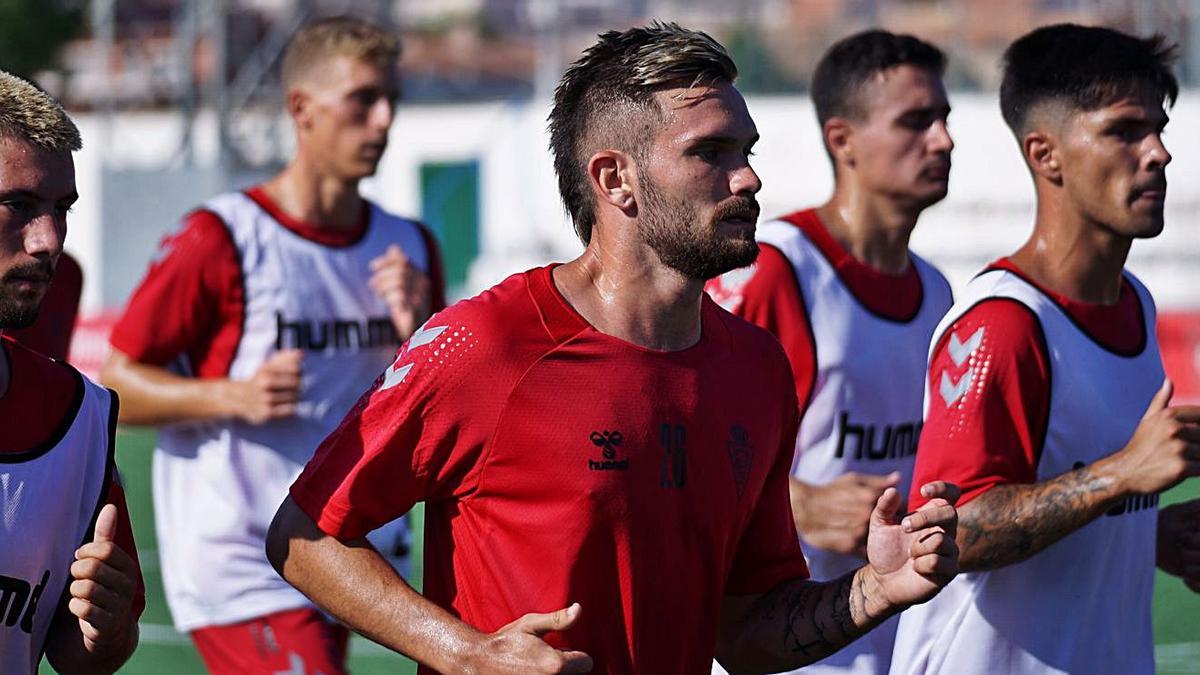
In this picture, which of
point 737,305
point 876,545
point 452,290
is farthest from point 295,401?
point 452,290

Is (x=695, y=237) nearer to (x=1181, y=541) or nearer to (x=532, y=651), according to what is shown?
(x=532, y=651)

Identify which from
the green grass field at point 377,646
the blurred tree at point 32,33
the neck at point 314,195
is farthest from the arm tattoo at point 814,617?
the blurred tree at point 32,33

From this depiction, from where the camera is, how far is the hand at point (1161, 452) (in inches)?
165

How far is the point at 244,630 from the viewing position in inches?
250

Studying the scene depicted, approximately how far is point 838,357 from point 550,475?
2.32 metres

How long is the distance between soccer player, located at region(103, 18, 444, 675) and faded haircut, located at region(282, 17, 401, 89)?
5cm

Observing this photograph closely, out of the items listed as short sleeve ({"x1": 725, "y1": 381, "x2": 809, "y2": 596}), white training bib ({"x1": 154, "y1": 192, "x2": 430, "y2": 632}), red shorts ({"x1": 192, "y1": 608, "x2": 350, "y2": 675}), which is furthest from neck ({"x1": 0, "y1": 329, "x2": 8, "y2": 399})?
white training bib ({"x1": 154, "y1": 192, "x2": 430, "y2": 632})

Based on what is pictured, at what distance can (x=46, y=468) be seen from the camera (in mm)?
3611

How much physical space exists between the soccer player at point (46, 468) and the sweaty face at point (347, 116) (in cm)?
305

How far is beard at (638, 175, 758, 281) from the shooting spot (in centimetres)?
369

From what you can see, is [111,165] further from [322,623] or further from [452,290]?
[322,623]

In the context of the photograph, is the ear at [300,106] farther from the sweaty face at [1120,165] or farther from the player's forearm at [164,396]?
the sweaty face at [1120,165]

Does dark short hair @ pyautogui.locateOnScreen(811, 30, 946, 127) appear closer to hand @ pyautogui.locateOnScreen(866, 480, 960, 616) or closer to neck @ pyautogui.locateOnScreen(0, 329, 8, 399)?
hand @ pyautogui.locateOnScreen(866, 480, 960, 616)

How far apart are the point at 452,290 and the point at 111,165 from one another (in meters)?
5.18
